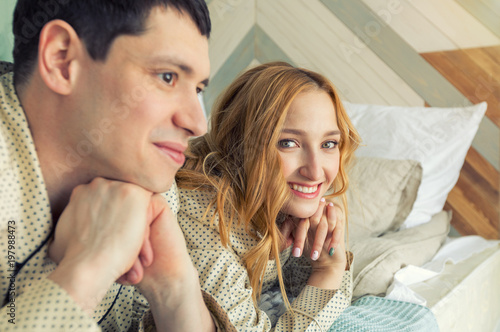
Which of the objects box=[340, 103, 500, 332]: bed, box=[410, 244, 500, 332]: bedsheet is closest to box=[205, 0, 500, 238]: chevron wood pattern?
box=[340, 103, 500, 332]: bed

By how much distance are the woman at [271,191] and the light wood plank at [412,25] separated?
3.39 feet

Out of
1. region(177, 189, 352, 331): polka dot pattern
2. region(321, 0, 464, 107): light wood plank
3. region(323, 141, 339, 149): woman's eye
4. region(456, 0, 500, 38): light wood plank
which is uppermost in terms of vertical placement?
region(456, 0, 500, 38): light wood plank

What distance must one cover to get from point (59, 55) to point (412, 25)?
1748 mm

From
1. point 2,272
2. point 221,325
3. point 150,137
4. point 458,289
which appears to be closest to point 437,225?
point 458,289

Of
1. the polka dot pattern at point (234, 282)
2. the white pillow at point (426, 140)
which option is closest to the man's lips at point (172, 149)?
the polka dot pattern at point (234, 282)

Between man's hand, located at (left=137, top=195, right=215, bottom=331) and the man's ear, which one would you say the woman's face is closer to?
man's hand, located at (left=137, top=195, right=215, bottom=331)

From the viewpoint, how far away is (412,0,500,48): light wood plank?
6.44 ft

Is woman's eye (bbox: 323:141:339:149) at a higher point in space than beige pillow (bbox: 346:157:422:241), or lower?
higher

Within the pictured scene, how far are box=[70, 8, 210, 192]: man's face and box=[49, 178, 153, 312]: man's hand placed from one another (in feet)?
0.12

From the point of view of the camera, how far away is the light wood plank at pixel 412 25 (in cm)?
203

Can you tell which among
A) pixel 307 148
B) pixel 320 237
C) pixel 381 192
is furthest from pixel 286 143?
pixel 381 192

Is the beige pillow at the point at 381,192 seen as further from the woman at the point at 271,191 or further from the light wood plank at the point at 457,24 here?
the light wood plank at the point at 457,24

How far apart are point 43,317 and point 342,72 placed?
6.09 feet

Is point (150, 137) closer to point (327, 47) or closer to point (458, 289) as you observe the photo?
point (458, 289)
